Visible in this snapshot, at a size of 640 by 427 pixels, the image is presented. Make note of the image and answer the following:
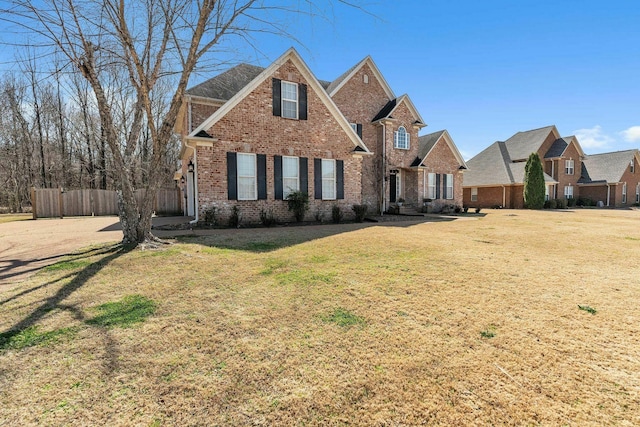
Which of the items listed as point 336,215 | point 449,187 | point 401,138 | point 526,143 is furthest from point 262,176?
point 526,143

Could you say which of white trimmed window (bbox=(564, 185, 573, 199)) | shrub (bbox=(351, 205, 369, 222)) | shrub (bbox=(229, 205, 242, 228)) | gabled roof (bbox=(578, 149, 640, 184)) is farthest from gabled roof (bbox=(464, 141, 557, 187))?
shrub (bbox=(229, 205, 242, 228))

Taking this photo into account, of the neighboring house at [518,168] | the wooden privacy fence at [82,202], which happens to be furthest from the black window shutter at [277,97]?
the neighboring house at [518,168]

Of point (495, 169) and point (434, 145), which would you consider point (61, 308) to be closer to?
point (434, 145)

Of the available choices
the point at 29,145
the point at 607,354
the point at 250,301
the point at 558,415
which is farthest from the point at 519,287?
the point at 29,145

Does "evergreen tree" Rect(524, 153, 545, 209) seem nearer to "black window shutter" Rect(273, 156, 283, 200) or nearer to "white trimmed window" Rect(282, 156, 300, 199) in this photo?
"white trimmed window" Rect(282, 156, 300, 199)

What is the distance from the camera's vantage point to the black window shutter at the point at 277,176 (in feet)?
40.9

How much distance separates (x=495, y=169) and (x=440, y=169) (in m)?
11.9

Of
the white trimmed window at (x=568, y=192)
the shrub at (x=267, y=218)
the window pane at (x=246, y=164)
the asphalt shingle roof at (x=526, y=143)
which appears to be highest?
the asphalt shingle roof at (x=526, y=143)

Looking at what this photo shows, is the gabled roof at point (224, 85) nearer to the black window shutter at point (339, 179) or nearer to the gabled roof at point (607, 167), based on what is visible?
the black window shutter at point (339, 179)

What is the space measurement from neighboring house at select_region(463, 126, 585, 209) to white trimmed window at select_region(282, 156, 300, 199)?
23089 millimetres

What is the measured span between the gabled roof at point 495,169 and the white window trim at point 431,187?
9909 millimetres

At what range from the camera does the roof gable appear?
68.5 feet

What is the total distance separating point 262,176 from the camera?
12.2m

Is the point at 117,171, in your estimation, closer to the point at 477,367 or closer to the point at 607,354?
the point at 477,367
